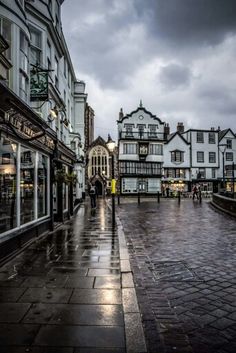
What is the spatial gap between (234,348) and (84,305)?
210cm

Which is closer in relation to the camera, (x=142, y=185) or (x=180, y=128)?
(x=142, y=185)

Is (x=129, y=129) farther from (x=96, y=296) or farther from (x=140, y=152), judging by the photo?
(x=96, y=296)

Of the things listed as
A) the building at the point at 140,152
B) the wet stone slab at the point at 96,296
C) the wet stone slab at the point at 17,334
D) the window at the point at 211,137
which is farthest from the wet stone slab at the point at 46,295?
the window at the point at 211,137

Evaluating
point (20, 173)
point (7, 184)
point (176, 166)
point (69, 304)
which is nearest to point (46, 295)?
point (69, 304)

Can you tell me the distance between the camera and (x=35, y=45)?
558 inches

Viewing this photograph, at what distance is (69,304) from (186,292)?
6.55 feet

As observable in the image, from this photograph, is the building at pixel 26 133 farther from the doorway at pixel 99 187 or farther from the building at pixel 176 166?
the doorway at pixel 99 187

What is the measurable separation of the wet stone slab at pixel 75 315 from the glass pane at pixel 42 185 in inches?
273

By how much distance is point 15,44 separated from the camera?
10172 millimetres

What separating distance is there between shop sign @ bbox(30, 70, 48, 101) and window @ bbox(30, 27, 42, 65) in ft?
9.39

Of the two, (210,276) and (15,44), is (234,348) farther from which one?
(15,44)

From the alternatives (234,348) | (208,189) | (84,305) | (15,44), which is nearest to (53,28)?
(15,44)

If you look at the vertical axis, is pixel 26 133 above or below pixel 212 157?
below

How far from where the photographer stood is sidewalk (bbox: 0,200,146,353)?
324 centimetres
